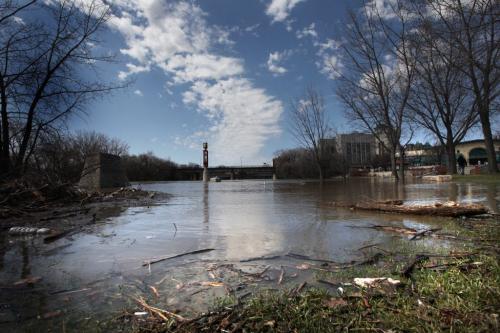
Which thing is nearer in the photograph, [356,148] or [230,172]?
[356,148]

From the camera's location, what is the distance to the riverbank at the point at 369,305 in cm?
214

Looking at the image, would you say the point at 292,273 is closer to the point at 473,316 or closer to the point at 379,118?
the point at 473,316

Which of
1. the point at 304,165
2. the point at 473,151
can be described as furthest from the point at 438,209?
the point at 473,151

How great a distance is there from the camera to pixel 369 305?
2.40 metres

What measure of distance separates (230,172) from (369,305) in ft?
389

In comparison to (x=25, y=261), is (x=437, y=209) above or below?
above

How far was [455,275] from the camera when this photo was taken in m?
2.89

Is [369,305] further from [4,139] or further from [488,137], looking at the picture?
[488,137]

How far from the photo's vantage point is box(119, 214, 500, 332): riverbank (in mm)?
2139

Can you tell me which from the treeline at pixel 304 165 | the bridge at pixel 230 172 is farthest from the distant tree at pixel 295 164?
the bridge at pixel 230 172

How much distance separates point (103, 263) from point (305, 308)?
2.62m

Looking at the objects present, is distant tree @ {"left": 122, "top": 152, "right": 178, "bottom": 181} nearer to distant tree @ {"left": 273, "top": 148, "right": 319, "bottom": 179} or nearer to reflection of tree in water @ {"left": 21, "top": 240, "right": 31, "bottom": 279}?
distant tree @ {"left": 273, "top": 148, "right": 319, "bottom": 179}

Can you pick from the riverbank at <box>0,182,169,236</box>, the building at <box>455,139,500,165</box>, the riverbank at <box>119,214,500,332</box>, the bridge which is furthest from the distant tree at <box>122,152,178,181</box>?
the riverbank at <box>119,214,500,332</box>

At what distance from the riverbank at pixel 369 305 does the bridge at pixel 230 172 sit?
114 metres
